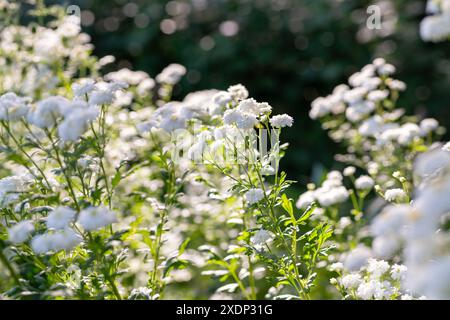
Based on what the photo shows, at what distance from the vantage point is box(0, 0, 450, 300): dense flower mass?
131cm

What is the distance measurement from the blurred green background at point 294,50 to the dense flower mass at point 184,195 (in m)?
1.98

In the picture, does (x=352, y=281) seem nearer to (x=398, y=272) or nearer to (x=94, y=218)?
(x=398, y=272)

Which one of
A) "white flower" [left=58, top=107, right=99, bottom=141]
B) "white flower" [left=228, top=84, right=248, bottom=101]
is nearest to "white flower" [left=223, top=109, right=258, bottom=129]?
"white flower" [left=228, top=84, right=248, bottom=101]

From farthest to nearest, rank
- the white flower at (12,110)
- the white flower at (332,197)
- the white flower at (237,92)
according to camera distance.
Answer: the white flower at (332,197)
the white flower at (237,92)
the white flower at (12,110)

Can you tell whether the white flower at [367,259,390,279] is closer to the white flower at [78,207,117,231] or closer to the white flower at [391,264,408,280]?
the white flower at [391,264,408,280]

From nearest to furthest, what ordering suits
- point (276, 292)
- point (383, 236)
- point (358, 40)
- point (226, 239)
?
1. point (383, 236)
2. point (276, 292)
3. point (226, 239)
4. point (358, 40)

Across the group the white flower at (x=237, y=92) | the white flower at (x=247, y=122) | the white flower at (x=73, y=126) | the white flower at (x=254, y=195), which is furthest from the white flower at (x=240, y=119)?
the white flower at (x=73, y=126)

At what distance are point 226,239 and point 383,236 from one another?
66.4 inches

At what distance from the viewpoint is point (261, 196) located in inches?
63.1

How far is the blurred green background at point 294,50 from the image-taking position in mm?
4738

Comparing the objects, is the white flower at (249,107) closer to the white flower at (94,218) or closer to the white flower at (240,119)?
the white flower at (240,119)

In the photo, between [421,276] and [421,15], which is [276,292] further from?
[421,15]

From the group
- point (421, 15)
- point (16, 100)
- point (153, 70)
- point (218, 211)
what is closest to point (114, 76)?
point (218, 211)

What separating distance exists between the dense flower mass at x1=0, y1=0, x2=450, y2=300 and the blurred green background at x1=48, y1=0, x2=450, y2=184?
1.98 meters
